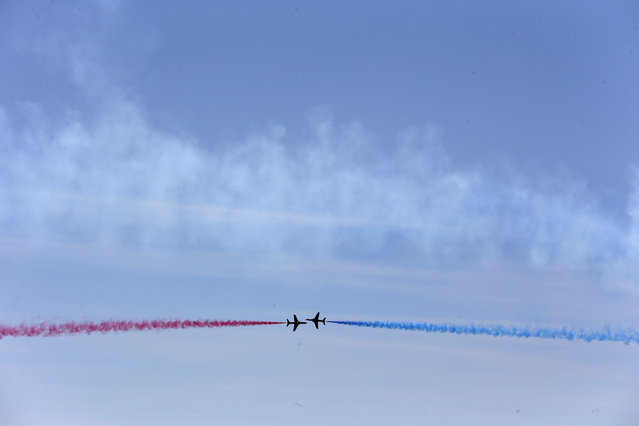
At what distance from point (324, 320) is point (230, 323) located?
80.5 feet

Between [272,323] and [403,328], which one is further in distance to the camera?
[272,323]

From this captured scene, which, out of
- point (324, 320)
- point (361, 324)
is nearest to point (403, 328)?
point (361, 324)

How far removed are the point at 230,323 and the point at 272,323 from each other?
9309mm

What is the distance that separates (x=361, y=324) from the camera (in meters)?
69.8

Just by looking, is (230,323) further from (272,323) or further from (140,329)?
(140,329)

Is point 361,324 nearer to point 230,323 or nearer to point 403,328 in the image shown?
point 403,328

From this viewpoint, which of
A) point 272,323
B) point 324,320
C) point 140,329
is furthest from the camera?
point 324,320

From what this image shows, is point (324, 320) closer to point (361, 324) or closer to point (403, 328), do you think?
point (361, 324)

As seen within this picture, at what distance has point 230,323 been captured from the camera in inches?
2653

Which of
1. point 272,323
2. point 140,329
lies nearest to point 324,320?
point 272,323

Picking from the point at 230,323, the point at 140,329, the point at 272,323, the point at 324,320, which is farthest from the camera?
the point at 324,320

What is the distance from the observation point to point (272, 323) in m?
73.7

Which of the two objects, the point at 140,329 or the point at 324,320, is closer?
the point at 140,329

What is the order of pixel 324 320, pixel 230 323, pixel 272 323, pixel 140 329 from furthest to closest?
pixel 324 320 → pixel 272 323 → pixel 230 323 → pixel 140 329
